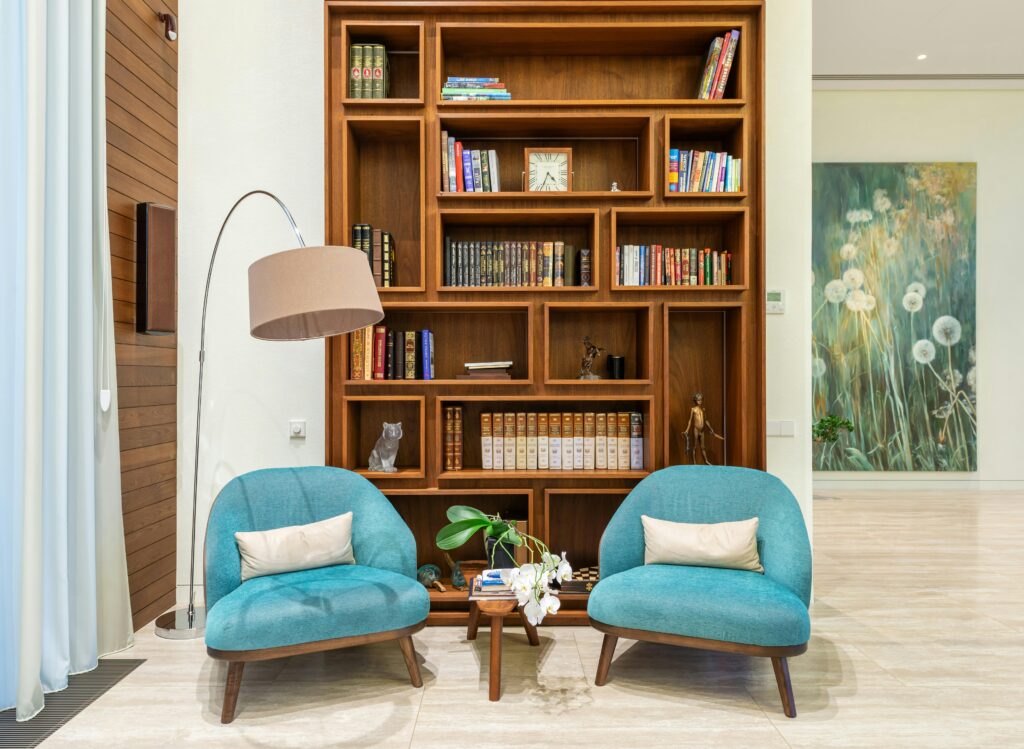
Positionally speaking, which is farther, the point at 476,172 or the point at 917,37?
the point at 917,37

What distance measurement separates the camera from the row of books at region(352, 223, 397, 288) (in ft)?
11.0

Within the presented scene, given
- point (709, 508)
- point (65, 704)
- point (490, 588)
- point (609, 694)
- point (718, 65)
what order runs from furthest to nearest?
point (718, 65) → point (709, 508) → point (490, 588) → point (609, 694) → point (65, 704)

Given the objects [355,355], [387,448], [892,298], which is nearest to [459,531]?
[387,448]

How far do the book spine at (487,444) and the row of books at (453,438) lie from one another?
0.11 metres

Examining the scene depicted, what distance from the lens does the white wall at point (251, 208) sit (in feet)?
11.9

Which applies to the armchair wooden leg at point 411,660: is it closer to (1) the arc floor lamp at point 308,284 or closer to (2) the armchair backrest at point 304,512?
(2) the armchair backrest at point 304,512

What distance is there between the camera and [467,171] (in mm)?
3389

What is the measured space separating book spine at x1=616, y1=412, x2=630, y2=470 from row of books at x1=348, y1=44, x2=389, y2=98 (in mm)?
1942

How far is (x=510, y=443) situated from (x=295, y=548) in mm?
1105

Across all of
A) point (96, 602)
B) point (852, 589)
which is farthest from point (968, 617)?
point (96, 602)

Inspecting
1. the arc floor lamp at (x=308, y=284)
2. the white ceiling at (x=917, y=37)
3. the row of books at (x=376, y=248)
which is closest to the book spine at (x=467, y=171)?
the row of books at (x=376, y=248)

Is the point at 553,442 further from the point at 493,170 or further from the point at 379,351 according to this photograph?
the point at 493,170

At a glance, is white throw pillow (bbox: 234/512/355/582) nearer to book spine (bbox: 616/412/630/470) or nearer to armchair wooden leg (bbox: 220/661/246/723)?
armchair wooden leg (bbox: 220/661/246/723)

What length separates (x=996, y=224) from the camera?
7.01m
